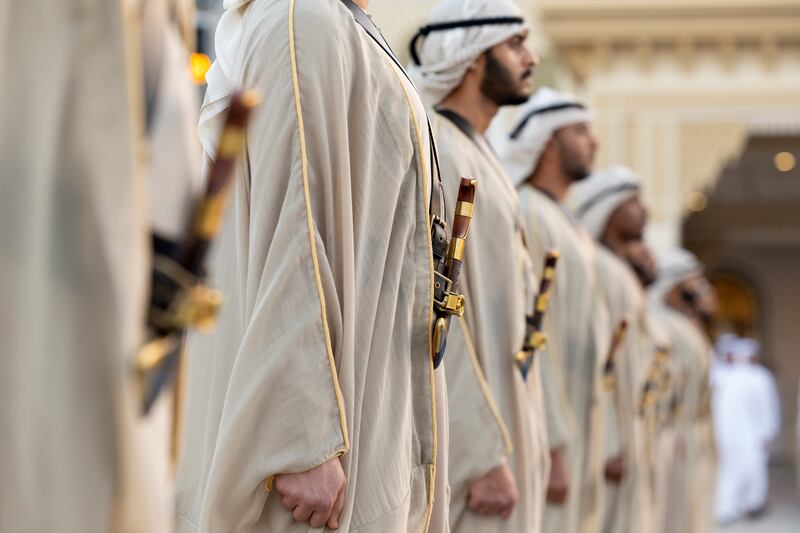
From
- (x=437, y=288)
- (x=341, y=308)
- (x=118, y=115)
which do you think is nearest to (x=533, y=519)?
(x=437, y=288)

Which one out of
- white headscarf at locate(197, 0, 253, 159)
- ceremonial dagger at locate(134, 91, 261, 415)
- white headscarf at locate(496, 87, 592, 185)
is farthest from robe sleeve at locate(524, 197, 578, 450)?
ceremonial dagger at locate(134, 91, 261, 415)

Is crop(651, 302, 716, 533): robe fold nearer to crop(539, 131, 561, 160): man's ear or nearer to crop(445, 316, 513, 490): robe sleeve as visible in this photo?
crop(539, 131, 561, 160): man's ear

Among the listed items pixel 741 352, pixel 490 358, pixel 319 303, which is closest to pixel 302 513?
pixel 319 303

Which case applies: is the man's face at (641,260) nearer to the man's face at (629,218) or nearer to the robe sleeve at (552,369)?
the man's face at (629,218)

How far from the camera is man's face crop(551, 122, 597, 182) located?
5.59 metres

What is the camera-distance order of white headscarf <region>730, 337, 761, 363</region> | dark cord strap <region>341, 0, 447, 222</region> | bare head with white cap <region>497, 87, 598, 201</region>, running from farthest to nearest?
white headscarf <region>730, 337, 761, 363</region> < bare head with white cap <region>497, 87, 598, 201</region> < dark cord strap <region>341, 0, 447, 222</region>

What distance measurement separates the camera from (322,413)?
2.54m

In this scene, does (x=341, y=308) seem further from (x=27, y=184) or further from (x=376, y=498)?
(x=27, y=184)

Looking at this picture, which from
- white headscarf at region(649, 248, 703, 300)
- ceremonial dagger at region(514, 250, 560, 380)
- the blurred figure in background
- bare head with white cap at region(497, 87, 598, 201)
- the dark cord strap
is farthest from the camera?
the blurred figure in background

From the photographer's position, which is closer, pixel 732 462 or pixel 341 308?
pixel 341 308

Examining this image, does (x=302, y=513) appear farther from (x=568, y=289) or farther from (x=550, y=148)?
(x=550, y=148)

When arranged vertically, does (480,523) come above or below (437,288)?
below

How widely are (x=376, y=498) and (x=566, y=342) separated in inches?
106

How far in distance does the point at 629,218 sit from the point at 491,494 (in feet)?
12.5
